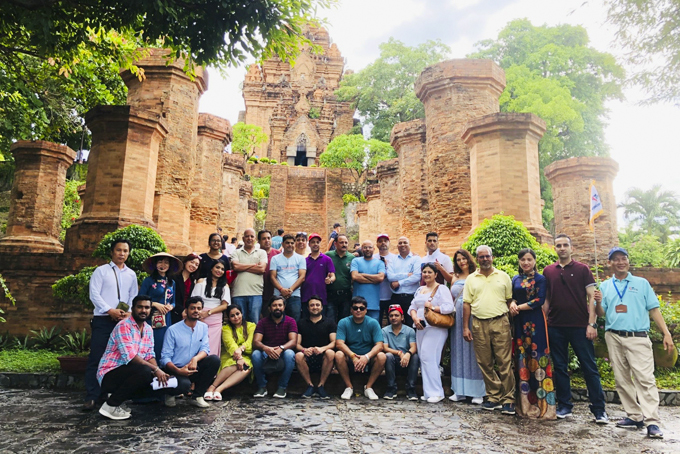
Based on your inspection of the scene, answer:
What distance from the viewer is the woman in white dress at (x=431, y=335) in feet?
18.0

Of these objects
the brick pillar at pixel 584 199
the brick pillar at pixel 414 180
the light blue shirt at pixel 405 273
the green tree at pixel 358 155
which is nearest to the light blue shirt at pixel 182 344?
the light blue shirt at pixel 405 273

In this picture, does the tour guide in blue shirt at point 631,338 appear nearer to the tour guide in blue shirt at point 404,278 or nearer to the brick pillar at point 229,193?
the tour guide in blue shirt at point 404,278

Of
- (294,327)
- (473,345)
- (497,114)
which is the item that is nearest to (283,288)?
(294,327)

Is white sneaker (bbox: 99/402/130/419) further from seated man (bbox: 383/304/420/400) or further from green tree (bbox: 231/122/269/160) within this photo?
green tree (bbox: 231/122/269/160)

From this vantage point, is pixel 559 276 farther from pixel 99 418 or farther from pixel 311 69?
pixel 311 69

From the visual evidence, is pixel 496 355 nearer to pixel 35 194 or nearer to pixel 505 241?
pixel 505 241

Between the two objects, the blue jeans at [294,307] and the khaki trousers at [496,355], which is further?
the blue jeans at [294,307]

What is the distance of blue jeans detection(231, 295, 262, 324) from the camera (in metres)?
6.17

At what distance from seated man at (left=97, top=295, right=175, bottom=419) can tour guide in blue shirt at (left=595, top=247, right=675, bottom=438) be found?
4366mm

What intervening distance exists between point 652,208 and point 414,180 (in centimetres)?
2463

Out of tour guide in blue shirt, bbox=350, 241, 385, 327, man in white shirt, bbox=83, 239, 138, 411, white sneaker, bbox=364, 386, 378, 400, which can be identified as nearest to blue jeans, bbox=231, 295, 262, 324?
tour guide in blue shirt, bbox=350, 241, 385, 327

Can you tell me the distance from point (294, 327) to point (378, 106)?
30.5 m

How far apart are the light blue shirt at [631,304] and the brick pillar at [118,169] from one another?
7.98 meters

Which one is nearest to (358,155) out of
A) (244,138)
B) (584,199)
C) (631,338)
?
(244,138)
